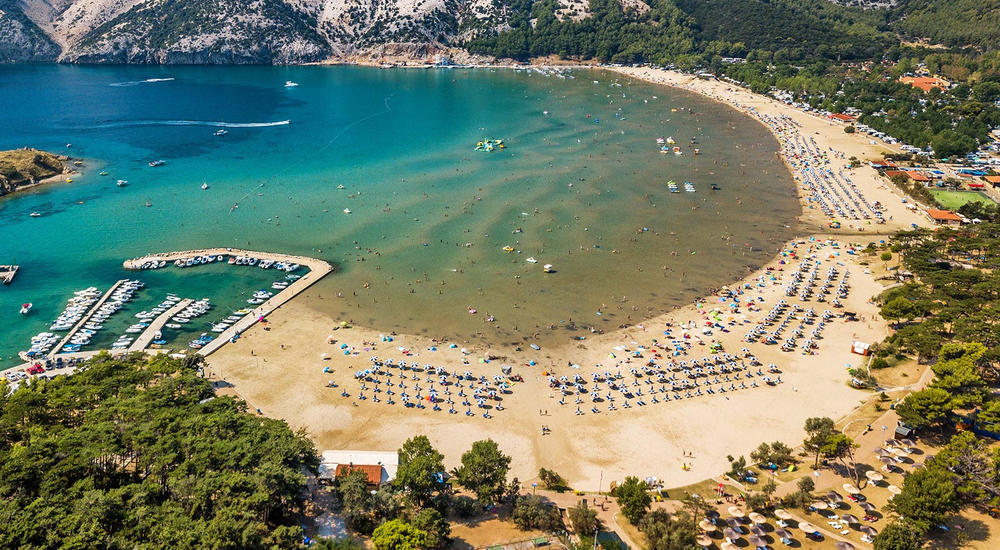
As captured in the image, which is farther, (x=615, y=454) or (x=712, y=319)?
(x=712, y=319)

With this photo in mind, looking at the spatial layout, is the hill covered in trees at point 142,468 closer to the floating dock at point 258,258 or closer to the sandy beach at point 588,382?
the sandy beach at point 588,382

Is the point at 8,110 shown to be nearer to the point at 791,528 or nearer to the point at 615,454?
the point at 615,454

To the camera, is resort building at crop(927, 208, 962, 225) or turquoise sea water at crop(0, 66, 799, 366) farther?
resort building at crop(927, 208, 962, 225)

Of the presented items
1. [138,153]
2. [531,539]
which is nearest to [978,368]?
[531,539]

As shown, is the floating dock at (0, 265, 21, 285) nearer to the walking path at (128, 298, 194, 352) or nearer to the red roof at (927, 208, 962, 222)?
the walking path at (128, 298, 194, 352)

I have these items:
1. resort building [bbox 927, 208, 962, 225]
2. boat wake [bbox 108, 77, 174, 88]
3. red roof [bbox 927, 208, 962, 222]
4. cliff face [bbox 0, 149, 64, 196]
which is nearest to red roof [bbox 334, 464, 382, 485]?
resort building [bbox 927, 208, 962, 225]

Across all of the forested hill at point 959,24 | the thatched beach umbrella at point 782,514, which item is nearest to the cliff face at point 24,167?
the thatched beach umbrella at point 782,514
